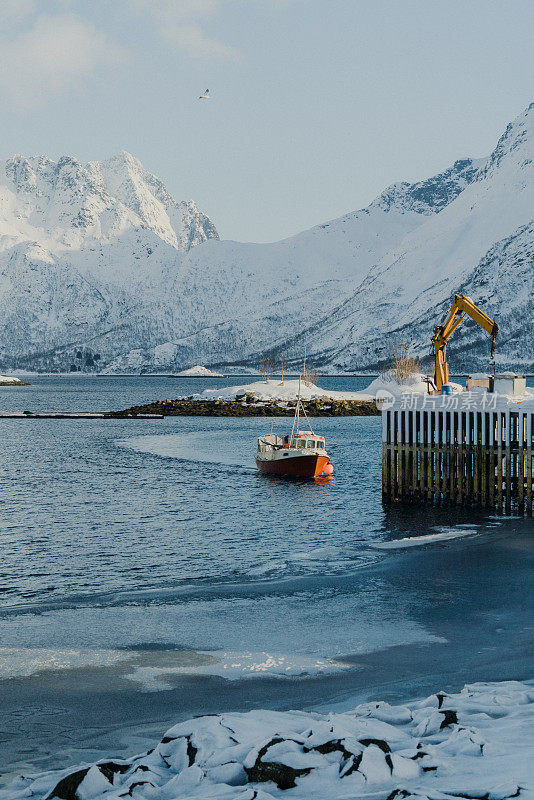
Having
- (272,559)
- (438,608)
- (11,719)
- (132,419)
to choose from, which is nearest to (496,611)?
(438,608)

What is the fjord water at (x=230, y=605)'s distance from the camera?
16.4 metres

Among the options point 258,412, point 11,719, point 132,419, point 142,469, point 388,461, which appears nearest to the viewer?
point 11,719

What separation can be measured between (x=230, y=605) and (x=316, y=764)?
1228 cm

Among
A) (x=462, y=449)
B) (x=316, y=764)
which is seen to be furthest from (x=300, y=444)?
(x=316, y=764)

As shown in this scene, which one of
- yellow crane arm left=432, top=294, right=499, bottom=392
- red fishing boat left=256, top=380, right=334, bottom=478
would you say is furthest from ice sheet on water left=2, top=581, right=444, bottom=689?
red fishing boat left=256, top=380, right=334, bottom=478

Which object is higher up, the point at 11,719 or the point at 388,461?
the point at 388,461

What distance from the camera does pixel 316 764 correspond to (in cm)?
1156

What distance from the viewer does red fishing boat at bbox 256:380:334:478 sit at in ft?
Result: 184

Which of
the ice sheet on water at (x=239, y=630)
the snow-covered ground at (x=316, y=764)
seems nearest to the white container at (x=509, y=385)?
the ice sheet on water at (x=239, y=630)

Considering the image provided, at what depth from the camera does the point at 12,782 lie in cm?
1247

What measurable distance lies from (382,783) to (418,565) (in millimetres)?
17473

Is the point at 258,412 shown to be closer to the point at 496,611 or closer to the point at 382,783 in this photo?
the point at 496,611

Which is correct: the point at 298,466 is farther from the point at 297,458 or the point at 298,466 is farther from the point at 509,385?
the point at 509,385

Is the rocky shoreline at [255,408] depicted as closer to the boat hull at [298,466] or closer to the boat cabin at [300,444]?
the boat cabin at [300,444]
